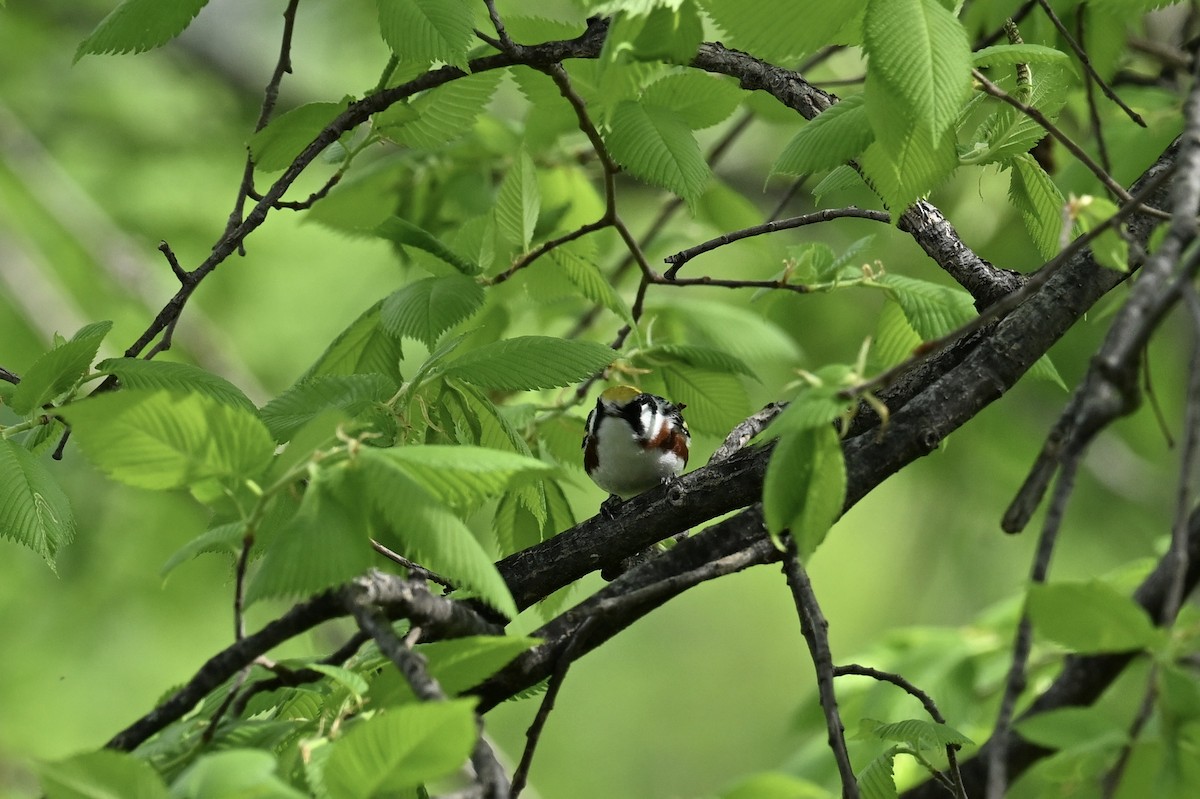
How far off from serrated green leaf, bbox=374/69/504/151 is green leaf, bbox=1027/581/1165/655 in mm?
1195

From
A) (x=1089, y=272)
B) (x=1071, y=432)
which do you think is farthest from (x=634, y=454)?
(x=1071, y=432)

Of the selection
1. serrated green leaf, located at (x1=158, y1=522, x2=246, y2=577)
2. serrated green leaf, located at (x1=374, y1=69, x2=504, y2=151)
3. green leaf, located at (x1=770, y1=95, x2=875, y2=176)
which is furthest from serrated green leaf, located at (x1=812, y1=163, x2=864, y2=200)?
serrated green leaf, located at (x1=158, y1=522, x2=246, y2=577)

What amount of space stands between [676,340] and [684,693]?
22.0ft

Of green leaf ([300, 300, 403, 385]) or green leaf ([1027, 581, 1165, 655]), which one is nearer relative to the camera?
green leaf ([1027, 581, 1165, 655])

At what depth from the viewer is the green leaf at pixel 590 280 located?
176 centimetres

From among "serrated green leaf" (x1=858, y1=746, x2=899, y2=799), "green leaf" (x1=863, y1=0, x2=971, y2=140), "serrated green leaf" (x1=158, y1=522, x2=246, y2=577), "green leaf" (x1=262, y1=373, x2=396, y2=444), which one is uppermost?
"green leaf" (x1=863, y1=0, x2=971, y2=140)

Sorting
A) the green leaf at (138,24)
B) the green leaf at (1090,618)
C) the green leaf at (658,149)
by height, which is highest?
the green leaf at (138,24)

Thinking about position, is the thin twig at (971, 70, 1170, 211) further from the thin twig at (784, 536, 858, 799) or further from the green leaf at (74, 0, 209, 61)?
the green leaf at (74, 0, 209, 61)

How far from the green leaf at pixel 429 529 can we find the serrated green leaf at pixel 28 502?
0.60m

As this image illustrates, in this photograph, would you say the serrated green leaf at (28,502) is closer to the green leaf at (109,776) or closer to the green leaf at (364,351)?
the green leaf at (364,351)

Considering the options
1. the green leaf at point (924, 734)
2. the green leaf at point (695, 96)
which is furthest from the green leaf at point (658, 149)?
the green leaf at point (924, 734)

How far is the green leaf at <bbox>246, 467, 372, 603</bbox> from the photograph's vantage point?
0.90 metres

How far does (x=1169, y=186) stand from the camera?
1.50 meters

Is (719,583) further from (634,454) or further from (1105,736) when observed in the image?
(1105,736)
